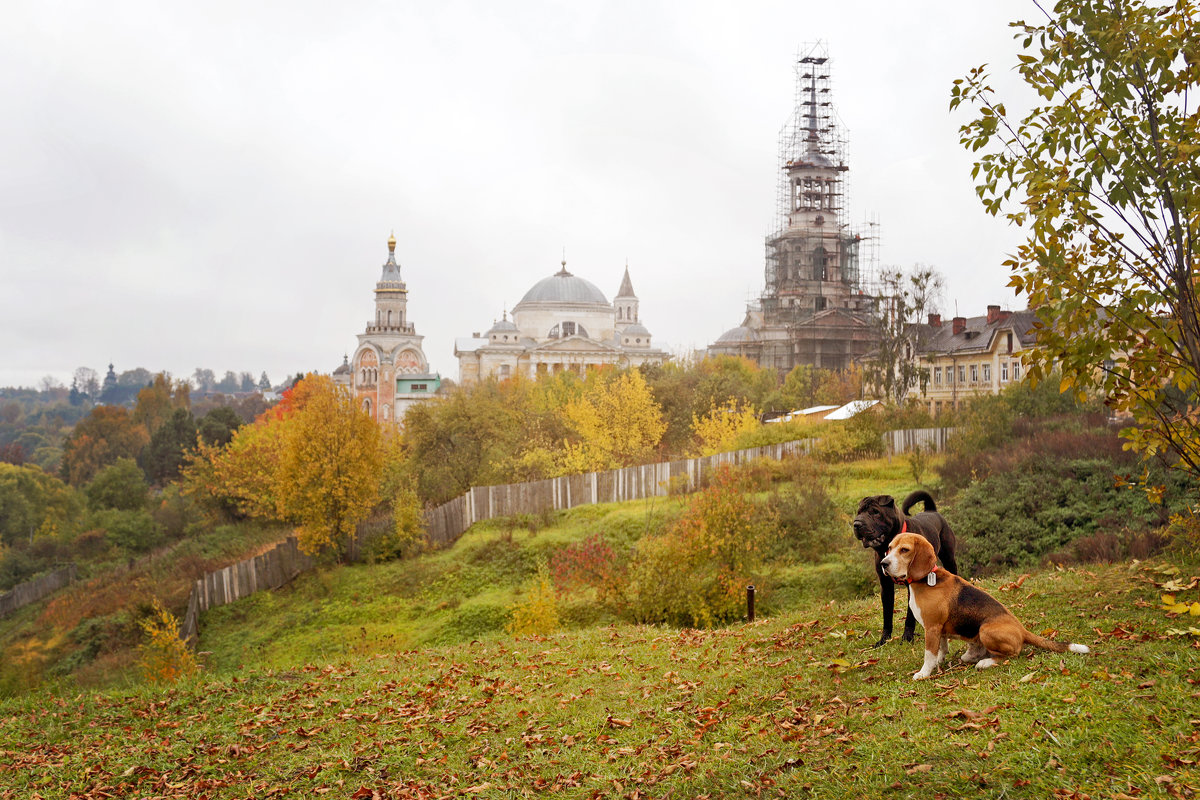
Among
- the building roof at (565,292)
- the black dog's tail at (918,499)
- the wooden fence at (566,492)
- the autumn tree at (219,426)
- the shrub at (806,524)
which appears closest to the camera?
the black dog's tail at (918,499)

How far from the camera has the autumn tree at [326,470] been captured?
80.3ft

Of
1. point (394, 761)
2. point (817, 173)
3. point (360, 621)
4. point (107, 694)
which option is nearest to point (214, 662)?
point (360, 621)

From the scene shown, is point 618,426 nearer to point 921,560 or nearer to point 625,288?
point 921,560

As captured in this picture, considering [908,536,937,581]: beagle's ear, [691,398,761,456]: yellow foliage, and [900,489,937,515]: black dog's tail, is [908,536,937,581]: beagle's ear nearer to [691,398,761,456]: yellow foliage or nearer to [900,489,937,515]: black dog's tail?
[900,489,937,515]: black dog's tail

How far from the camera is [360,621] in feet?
67.4

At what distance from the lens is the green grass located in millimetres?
5055

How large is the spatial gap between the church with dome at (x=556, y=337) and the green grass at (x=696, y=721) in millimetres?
63471

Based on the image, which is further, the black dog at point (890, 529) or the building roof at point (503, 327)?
the building roof at point (503, 327)

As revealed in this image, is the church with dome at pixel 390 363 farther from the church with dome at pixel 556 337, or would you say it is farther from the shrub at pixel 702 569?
the shrub at pixel 702 569

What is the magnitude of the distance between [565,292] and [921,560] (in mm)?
81625

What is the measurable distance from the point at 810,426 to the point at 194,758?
25737mm

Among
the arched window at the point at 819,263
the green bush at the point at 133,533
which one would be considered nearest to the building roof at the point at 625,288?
the arched window at the point at 819,263

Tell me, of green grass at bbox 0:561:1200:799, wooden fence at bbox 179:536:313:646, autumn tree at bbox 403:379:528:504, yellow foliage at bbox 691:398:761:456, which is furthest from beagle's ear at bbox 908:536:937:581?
autumn tree at bbox 403:379:528:504

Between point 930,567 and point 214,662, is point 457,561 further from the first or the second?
point 930,567
